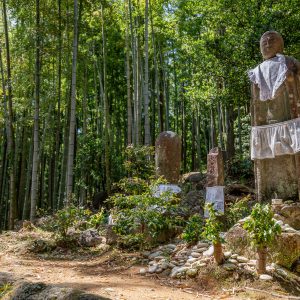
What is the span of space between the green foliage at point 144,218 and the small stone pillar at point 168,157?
1.91 metres

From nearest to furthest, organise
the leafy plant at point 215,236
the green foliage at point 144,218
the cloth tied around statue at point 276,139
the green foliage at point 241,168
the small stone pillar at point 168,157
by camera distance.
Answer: the leafy plant at point 215,236, the cloth tied around statue at point 276,139, the green foliage at point 144,218, the small stone pillar at point 168,157, the green foliage at point 241,168

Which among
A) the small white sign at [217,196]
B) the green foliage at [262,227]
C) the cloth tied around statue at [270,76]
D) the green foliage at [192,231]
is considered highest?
the cloth tied around statue at [270,76]

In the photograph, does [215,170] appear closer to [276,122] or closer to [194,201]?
[276,122]

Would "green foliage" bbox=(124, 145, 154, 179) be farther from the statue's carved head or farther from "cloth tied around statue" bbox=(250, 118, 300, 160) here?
the statue's carved head

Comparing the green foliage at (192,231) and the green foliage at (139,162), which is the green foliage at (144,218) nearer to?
the green foliage at (192,231)

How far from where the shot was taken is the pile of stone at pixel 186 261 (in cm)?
393

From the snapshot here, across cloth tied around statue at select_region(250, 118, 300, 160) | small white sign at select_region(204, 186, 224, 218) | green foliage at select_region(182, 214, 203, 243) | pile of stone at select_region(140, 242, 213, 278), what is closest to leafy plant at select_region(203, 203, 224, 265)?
pile of stone at select_region(140, 242, 213, 278)

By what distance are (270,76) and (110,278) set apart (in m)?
3.17

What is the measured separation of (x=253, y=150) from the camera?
16.0 feet

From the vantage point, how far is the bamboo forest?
4.56 metres

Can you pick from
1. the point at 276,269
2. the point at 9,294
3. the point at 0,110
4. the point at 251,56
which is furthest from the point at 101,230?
the point at 0,110

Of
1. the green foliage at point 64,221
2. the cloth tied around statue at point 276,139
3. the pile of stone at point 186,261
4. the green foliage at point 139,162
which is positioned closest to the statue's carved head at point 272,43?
the cloth tied around statue at point 276,139

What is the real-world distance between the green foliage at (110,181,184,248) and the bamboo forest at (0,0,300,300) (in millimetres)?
21

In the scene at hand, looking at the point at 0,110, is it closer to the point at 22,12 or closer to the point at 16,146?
the point at 16,146
